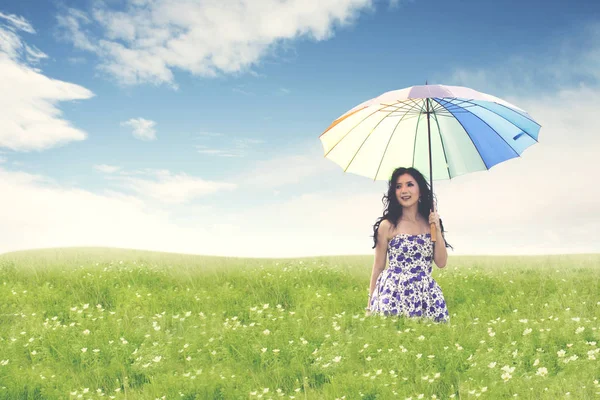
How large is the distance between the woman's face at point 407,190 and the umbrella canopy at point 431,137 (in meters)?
0.50

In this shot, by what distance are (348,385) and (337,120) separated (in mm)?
3756

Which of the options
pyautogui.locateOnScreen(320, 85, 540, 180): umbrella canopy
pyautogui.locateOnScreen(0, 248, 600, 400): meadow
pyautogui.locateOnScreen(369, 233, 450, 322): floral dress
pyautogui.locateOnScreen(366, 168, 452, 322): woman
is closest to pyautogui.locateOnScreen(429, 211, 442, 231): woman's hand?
pyautogui.locateOnScreen(366, 168, 452, 322): woman

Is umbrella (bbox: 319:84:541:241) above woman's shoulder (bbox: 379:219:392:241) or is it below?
above

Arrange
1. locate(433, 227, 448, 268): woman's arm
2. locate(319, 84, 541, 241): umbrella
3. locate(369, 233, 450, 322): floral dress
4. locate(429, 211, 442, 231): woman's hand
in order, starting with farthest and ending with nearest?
1. locate(319, 84, 541, 241): umbrella
2. locate(369, 233, 450, 322): floral dress
3. locate(433, 227, 448, 268): woman's arm
4. locate(429, 211, 442, 231): woman's hand

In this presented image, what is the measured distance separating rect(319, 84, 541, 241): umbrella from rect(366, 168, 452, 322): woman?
49 centimetres

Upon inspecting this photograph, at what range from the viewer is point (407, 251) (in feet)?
26.7

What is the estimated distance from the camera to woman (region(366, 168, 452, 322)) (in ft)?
26.7

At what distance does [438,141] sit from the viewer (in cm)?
874

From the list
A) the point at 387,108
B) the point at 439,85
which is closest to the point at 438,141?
the point at 387,108

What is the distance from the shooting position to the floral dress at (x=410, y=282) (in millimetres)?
8141

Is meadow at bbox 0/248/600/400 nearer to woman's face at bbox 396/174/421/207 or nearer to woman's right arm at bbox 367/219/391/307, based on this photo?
woman's right arm at bbox 367/219/391/307

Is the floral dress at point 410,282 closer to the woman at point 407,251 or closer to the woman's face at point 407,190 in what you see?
the woman at point 407,251

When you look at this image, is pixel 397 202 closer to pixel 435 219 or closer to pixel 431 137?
pixel 435 219

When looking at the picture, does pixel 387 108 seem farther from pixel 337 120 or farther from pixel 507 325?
pixel 507 325
